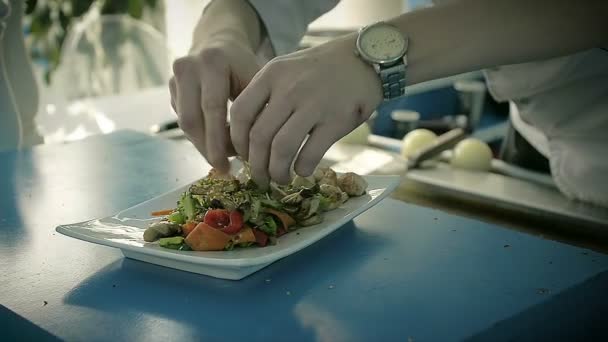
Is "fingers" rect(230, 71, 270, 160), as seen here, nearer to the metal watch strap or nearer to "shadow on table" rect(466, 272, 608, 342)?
the metal watch strap

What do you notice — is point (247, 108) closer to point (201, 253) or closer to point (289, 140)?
point (289, 140)

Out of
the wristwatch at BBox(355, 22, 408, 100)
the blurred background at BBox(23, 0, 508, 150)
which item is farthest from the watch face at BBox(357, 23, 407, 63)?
the blurred background at BBox(23, 0, 508, 150)

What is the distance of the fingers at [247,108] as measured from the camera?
71 cm

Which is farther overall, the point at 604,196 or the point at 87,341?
the point at 604,196

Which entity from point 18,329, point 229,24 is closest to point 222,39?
point 229,24

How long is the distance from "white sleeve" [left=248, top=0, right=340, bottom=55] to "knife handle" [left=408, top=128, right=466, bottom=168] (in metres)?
0.31

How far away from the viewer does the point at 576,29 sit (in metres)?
0.75

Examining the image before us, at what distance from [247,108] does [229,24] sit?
33 centimetres

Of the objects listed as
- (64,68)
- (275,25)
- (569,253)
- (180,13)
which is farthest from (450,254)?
(180,13)

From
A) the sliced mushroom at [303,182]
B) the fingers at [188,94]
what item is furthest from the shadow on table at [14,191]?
the sliced mushroom at [303,182]

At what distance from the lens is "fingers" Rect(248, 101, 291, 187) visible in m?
0.70

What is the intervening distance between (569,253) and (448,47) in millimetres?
287

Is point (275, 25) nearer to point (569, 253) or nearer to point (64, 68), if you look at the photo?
point (569, 253)

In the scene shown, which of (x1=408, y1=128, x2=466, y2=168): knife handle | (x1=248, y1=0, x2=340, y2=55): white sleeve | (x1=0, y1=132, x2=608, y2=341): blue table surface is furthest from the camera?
(x1=408, y1=128, x2=466, y2=168): knife handle
